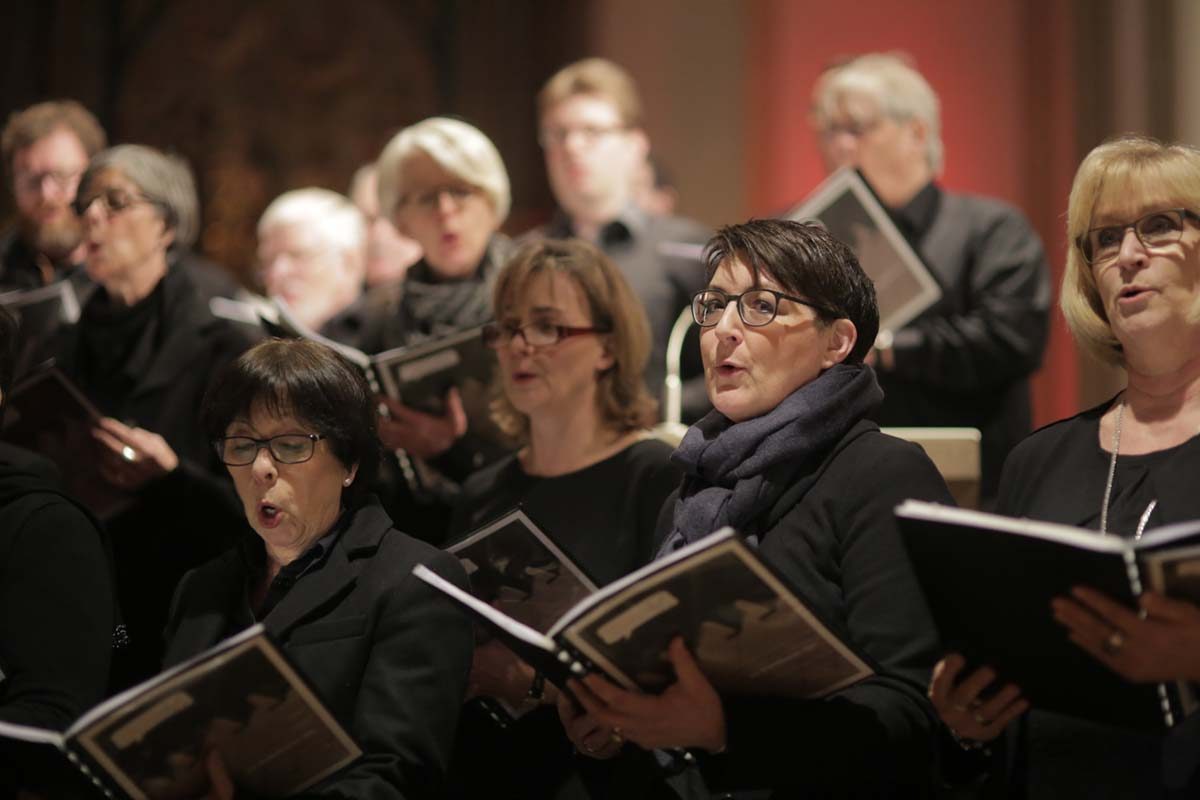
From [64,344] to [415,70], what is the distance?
408 cm

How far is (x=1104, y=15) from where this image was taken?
609cm

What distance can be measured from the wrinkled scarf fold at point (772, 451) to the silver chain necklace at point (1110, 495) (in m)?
0.39

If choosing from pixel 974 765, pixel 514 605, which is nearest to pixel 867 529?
pixel 974 765

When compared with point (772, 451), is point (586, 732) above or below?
below

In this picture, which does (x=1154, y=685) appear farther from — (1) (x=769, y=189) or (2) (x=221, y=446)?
(1) (x=769, y=189)

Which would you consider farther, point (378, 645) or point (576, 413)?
point (576, 413)

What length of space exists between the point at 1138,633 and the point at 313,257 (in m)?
4.03

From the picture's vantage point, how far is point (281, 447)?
2.98 meters

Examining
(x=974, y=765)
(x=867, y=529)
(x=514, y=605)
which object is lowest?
(x=974, y=765)

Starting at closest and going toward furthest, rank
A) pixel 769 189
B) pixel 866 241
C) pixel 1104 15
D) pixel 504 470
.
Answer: pixel 504 470 → pixel 866 241 → pixel 1104 15 → pixel 769 189

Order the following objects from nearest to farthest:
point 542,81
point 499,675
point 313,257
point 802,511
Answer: point 802,511
point 499,675
point 313,257
point 542,81

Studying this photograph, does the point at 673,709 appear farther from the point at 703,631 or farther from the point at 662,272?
the point at 662,272

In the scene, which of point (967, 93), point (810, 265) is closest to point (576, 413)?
point (810, 265)

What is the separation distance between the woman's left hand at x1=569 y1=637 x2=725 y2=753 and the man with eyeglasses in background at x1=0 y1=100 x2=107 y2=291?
312 centimetres
